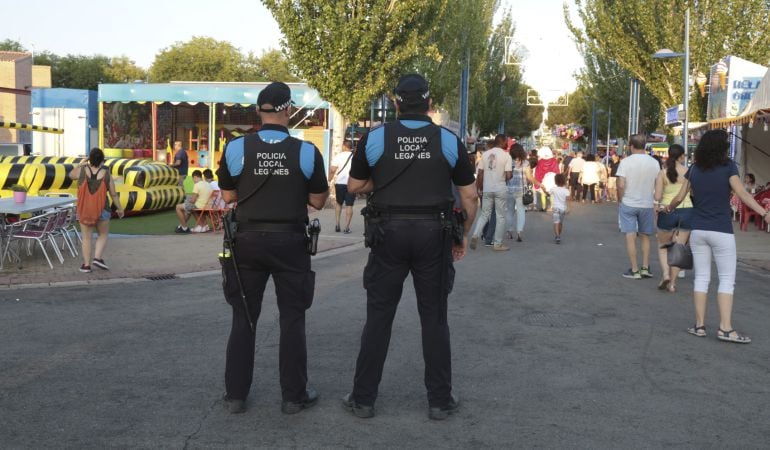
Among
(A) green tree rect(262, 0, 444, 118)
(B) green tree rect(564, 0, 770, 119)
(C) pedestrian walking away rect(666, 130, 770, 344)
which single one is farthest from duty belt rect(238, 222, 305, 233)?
(B) green tree rect(564, 0, 770, 119)

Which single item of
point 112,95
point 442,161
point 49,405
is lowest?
point 49,405

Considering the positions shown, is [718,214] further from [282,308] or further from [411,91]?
[282,308]

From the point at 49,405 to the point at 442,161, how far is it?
274cm

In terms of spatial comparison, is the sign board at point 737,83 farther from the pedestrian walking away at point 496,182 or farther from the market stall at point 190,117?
the market stall at point 190,117

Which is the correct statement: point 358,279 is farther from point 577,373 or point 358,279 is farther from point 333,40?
point 333,40

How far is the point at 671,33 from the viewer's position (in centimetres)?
2869

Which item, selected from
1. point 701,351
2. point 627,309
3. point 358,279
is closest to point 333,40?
point 358,279

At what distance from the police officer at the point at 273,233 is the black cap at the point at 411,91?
0.61m

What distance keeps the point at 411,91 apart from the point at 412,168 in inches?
17.6

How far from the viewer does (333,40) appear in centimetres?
2211

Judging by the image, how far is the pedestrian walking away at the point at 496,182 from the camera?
1298cm

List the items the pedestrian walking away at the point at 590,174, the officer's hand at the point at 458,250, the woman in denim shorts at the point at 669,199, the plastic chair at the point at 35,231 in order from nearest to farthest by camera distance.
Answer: the officer's hand at the point at 458,250 → the woman in denim shorts at the point at 669,199 → the plastic chair at the point at 35,231 → the pedestrian walking away at the point at 590,174

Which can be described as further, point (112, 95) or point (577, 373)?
point (112, 95)

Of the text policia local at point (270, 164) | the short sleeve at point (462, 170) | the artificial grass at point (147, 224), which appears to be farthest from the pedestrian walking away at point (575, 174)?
the text policia local at point (270, 164)
